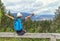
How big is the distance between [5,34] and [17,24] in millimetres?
486

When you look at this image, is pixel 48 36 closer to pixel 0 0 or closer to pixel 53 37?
pixel 53 37

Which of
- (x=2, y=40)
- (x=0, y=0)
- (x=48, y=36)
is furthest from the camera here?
(x=0, y=0)

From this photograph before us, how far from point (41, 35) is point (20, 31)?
62 cm

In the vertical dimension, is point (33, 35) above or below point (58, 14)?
above

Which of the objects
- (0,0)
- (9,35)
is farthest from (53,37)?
(0,0)

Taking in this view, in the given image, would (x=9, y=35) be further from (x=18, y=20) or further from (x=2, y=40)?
(x=2, y=40)

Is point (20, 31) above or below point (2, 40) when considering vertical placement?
above

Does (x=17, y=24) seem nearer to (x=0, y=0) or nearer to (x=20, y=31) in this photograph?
(x=20, y=31)

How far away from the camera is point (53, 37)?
7426 millimetres

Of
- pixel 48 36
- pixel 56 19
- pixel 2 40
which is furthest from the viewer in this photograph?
pixel 56 19

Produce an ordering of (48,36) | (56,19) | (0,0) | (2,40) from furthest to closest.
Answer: (56,19), (0,0), (2,40), (48,36)

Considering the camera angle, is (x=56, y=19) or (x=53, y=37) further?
(x=56, y=19)

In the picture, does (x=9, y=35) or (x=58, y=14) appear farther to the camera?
(x=58, y=14)

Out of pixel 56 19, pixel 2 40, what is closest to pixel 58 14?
pixel 56 19
